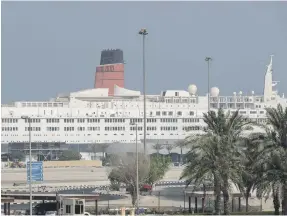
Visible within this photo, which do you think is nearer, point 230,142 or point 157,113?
point 230,142

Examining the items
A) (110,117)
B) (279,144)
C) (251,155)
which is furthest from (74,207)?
(110,117)

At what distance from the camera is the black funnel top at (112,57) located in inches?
7539

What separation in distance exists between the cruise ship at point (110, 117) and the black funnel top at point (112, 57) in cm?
1776

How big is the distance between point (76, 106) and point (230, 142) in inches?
4988

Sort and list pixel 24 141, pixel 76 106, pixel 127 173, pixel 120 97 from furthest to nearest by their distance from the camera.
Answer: pixel 120 97 → pixel 76 106 → pixel 24 141 → pixel 127 173

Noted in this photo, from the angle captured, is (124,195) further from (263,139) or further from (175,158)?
(175,158)

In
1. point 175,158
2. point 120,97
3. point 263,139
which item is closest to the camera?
point 263,139

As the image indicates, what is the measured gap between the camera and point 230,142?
36.8m

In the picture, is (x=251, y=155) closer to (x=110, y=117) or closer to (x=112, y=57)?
(x=110, y=117)

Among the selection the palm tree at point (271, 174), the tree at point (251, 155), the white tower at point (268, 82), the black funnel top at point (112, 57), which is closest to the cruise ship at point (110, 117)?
the white tower at point (268, 82)

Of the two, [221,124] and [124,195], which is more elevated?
[221,124]

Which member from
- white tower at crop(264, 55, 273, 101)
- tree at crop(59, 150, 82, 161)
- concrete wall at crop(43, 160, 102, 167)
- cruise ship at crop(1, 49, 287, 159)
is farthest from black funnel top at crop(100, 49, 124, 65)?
concrete wall at crop(43, 160, 102, 167)

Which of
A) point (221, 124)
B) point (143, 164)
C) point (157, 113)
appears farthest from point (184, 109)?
point (221, 124)

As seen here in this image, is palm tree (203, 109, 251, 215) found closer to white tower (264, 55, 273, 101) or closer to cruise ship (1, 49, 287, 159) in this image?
cruise ship (1, 49, 287, 159)
